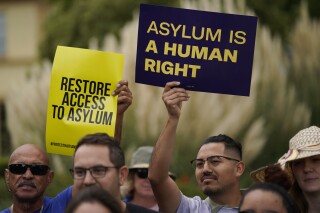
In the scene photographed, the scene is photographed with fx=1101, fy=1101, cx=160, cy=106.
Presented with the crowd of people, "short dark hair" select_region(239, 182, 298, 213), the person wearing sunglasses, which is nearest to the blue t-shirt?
the crowd of people

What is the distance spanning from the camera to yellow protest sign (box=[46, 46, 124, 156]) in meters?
7.68

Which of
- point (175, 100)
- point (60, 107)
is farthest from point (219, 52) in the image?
point (60, 107)

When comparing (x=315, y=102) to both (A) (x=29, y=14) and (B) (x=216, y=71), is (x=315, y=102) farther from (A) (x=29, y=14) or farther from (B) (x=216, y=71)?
(A) (x=29, y=14)

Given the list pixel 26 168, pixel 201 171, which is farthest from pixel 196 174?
pixel 26 168

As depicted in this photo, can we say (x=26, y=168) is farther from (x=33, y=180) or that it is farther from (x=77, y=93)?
(x=77, y=93)

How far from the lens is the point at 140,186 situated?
9492 millimetres

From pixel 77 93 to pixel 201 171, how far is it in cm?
108

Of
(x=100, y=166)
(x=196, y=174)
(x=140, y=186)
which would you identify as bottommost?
(x=140, y=186)

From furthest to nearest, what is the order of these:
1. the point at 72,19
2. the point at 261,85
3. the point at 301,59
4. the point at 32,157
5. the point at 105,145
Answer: the point at 72,19 → the point at 301,59 → the point at 261,85 → the point at 32,157 → the point at 105,145

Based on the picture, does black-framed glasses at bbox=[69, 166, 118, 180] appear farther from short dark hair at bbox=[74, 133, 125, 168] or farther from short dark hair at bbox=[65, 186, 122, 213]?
short dark hair at bbox=[65, 186, 122, 213]

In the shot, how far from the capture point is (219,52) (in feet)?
24.5

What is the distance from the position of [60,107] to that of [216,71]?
115 centimetres

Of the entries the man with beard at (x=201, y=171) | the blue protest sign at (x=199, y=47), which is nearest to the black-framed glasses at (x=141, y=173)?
the man with beard at (x=201, y=171)

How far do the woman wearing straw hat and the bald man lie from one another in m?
1.53
